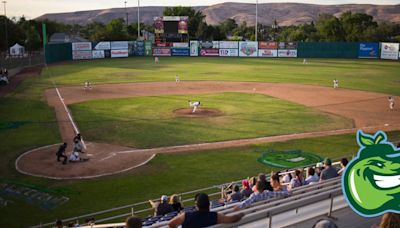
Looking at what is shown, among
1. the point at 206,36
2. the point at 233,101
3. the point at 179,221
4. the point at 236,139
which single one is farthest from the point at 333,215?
the point at 206,36

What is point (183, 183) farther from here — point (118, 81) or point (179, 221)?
point (118, 81)

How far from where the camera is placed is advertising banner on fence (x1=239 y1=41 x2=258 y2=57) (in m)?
85.2

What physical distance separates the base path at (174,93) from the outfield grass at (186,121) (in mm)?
1108

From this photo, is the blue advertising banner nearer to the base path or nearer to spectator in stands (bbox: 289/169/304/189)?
the base path

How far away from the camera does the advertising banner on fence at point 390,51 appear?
7782cm

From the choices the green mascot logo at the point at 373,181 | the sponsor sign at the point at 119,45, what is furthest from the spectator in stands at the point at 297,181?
the sponsor sign at the point at 119,45

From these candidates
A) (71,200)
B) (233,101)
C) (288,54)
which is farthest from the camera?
(288,54)

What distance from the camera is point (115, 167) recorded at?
64.3 feet

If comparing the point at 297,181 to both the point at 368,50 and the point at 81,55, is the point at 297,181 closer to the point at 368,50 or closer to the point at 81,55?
the point at 81,55

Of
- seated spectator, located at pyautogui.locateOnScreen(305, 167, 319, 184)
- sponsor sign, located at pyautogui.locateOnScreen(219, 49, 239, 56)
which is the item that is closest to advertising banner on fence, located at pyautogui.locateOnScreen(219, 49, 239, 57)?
sponsor sign, located at pyautogui.locateOnScreen(219, 49, 239, 56)

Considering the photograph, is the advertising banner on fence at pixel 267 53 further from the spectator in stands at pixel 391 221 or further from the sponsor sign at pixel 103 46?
the spectator in stands at pixel 391 221

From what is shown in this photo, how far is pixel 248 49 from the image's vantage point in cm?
8525

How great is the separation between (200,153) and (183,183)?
4.52m

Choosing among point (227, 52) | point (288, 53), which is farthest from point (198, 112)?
point (288, 53)
